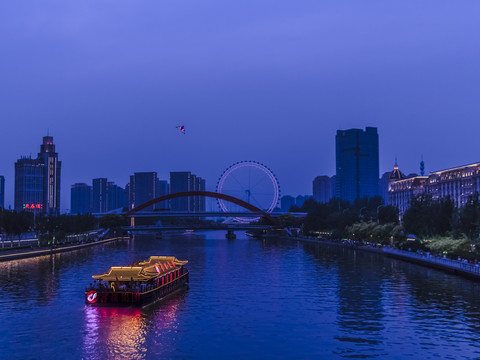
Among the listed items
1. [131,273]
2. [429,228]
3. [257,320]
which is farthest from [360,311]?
[429,228]

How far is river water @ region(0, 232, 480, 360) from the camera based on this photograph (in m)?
31.0

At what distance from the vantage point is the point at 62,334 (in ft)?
113

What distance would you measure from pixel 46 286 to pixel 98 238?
111626mm

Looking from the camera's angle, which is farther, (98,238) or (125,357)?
(98,238)

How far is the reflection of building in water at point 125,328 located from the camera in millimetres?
30703

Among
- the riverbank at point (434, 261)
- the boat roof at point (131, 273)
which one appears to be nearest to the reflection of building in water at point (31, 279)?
the boat roof at point (131, 273)

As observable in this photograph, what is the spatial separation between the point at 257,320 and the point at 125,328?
9.18 meters

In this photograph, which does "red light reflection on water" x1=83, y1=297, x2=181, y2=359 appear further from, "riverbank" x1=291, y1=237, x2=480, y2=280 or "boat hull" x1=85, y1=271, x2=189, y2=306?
"riverbank" x1=291, y1=237, x2=480, y2=280

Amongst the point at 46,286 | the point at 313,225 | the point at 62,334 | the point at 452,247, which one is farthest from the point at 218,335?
the point at 313,225

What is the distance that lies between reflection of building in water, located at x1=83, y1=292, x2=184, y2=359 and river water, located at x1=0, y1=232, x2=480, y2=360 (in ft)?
0.21

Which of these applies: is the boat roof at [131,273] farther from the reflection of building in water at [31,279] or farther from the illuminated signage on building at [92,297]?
the reflection of building in water at [31,279]

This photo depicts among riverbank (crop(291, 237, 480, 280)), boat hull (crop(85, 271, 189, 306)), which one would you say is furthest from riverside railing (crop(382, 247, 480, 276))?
boat hull (crop(85, 271, 189, 306))

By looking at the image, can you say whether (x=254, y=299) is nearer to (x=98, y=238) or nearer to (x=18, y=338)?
(x=18, y=338)

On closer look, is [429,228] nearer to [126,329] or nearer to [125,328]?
[125,328]
